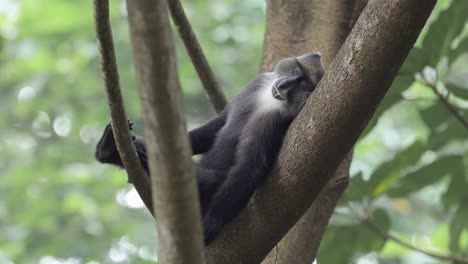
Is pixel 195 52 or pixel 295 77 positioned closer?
pixel 295 77

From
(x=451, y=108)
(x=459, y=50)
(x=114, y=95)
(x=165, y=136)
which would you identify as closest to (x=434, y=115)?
(x=451, y=108)

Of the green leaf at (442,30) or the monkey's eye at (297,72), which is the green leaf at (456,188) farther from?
the monkey's eye at (297,72)

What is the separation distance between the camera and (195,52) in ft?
12.6

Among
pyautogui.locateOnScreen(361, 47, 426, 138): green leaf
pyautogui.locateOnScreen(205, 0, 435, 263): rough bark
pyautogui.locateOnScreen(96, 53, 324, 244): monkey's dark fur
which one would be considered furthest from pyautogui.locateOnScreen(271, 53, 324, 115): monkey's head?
pyautogui.locateOnScreen(205, 0, 435, 263): rough bark

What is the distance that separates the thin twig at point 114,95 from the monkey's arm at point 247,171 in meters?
0.46

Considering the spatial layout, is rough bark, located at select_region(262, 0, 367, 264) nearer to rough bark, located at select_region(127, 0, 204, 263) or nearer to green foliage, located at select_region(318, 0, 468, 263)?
green foliage, located at select_region(318, 0, 468, 263)

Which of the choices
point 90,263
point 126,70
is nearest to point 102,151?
point 90,263

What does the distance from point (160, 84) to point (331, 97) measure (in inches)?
40.9

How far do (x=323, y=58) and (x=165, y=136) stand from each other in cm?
218

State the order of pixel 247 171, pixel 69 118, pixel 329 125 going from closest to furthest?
1. pixel 329 125
2. pixel 247 171
3. pixel 69 118

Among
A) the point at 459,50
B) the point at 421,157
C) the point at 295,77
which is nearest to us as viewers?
the point at 295,77

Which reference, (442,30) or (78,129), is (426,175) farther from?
(78,129)

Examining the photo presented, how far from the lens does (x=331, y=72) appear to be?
2.58 metres

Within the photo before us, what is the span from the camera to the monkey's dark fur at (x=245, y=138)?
9.96ft
